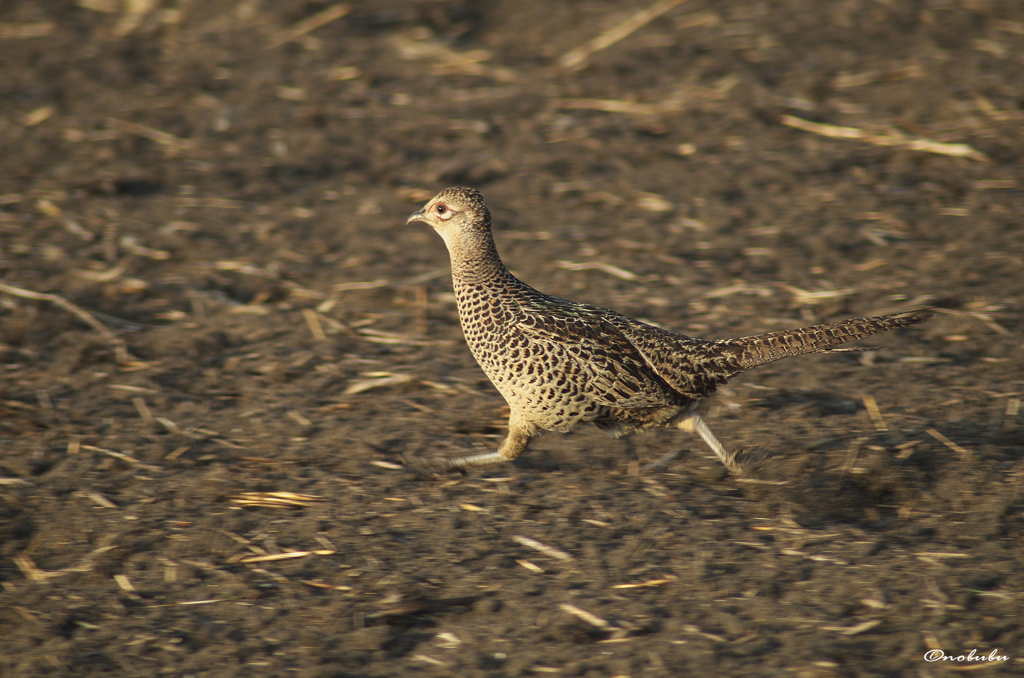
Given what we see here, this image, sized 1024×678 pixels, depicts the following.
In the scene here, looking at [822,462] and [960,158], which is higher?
[960,158]

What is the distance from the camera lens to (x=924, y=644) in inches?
130

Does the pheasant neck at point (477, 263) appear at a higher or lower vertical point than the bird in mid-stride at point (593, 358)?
higher

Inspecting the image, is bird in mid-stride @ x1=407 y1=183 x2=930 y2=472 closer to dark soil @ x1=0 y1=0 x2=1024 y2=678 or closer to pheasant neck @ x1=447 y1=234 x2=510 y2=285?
pheasant neck @ x1=447 y1=234 x2=510 y2=285

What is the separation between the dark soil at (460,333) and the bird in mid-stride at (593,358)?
1.03ft

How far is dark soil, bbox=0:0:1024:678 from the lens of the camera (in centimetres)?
355

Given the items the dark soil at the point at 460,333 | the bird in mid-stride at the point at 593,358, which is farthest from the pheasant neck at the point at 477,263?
the dark soil at the point at 460,333

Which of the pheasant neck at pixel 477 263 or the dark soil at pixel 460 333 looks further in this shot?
the pheasant neck at pixel 477 263

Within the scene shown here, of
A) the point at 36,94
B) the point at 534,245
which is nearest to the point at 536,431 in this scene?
the point at 534,245

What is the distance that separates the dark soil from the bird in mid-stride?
0.32 m

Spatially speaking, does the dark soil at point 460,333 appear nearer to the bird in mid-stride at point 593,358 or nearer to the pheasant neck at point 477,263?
the bird in mid-stride at point 593,358

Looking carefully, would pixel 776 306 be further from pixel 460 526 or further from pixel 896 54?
pixel 896 54

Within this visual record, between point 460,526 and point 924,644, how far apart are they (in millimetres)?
1932

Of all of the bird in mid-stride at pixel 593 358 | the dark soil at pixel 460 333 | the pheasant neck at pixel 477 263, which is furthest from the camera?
the pheasant neck at pixel 477 263

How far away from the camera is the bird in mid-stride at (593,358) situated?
4398mm
